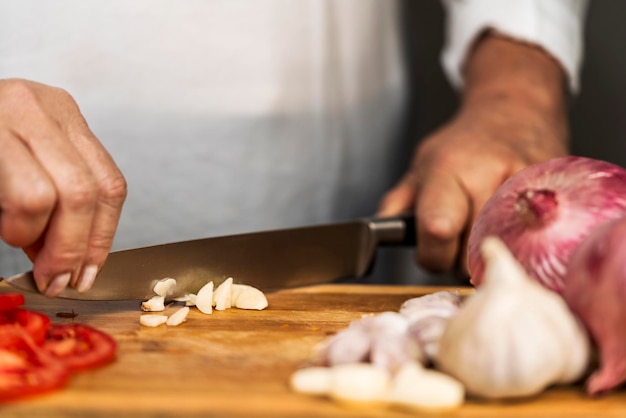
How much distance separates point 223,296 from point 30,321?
252 mm

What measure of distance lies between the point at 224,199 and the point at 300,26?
1.09 ft

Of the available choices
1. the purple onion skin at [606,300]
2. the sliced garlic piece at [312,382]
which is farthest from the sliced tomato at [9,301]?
the purple onion skin at [606,300]

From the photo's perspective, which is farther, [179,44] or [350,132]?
[350,132]

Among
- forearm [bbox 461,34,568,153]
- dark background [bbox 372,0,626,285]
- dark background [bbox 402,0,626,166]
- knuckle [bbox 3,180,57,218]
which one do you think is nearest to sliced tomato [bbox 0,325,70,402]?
knuckle [bbox 3,180,57,218]

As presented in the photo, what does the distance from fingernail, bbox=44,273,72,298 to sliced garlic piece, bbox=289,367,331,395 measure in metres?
0.28

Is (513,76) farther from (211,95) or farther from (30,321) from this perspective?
(30,321)

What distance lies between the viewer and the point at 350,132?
1699 mm

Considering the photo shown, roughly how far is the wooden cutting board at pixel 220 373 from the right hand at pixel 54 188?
95mm

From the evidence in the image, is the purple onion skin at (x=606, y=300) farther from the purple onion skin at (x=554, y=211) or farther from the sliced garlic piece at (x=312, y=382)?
the sliced garlic piece at (x=312, y=382)

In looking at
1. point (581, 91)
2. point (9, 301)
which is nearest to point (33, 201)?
point (9, 301)

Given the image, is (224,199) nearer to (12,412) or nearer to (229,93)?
(229,93)

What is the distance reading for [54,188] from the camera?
2.85ft

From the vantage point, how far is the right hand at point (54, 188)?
0.85 meters

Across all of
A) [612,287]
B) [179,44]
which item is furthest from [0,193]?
[179,44]
